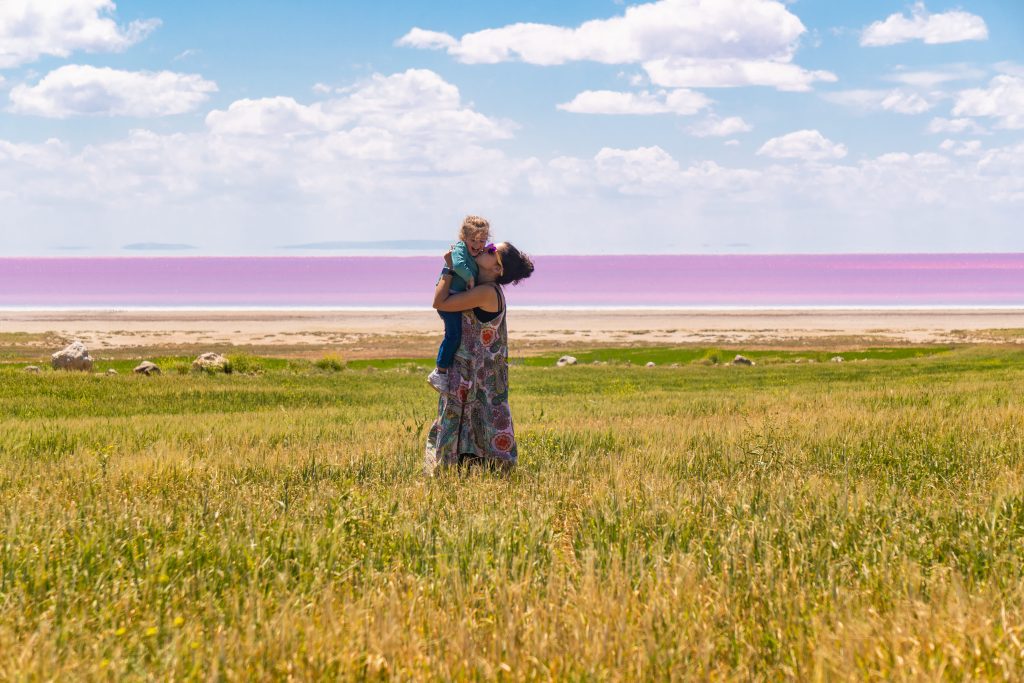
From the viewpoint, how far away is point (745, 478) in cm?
621

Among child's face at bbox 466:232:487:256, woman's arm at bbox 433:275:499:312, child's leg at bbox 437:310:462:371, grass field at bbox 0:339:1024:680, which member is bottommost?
grass field at bbox 0:339:1024:680

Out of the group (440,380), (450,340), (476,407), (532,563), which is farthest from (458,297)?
(532,563)

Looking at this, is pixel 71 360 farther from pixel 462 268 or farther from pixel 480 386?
pixel 462 268

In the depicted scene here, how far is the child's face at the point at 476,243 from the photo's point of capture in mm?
6793

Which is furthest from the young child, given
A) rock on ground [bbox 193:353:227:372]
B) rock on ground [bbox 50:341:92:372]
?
rock on ground [bbox 193:353:227:372]

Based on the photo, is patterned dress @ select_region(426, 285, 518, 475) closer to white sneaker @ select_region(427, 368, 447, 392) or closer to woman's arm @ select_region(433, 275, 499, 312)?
white sneaker @ select_region(427, 368, 447, 392)

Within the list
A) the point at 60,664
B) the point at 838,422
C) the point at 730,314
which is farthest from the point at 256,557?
the point at 730,314

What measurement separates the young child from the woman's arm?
0.09 m

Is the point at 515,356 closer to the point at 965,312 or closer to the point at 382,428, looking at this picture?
the point at 382,428

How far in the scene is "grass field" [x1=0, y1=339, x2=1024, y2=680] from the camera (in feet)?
10.3

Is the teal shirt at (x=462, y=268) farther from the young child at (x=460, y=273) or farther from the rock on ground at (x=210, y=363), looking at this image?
the rock on ground at (x=210, y=363)

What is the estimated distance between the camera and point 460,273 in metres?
6.68

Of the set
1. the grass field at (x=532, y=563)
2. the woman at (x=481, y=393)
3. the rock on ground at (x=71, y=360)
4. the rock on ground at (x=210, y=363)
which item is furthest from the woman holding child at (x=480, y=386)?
the rock on ground at (x=210, y=363)

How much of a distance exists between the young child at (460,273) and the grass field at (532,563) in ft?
2.96
